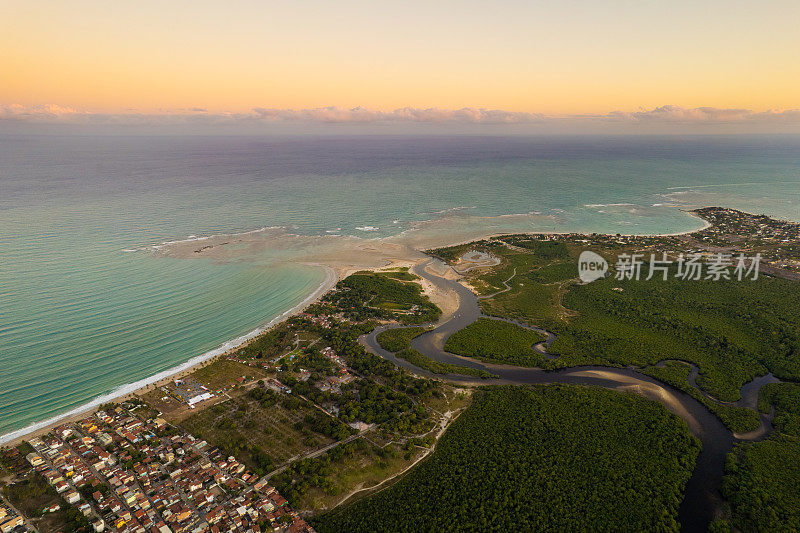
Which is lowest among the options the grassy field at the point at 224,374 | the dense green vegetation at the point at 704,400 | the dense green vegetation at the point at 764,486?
the dense green vegetation at the point at 764,486

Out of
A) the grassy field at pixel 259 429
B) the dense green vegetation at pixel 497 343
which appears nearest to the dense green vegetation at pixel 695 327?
the dense green vegetation at pixel 497 343

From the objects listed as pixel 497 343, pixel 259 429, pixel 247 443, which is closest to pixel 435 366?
pixel 497 343

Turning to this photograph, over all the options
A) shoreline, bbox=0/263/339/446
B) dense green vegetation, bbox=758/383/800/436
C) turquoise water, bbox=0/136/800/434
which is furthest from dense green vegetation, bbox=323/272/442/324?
dense green vegetation, bbox=758/383/800/436

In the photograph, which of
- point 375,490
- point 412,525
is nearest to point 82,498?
point 375,490

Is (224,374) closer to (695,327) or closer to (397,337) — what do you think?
(397,337)

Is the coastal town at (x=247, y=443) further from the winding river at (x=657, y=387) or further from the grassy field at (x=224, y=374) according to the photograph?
the winding river at (x=657, y=387)

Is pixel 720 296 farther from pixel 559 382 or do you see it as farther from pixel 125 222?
pixel 125 222

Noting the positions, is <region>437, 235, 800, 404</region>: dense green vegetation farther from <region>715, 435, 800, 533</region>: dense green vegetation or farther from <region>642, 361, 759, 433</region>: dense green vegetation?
<region>715, 435, 800, 533</region>: dense green vegetation
